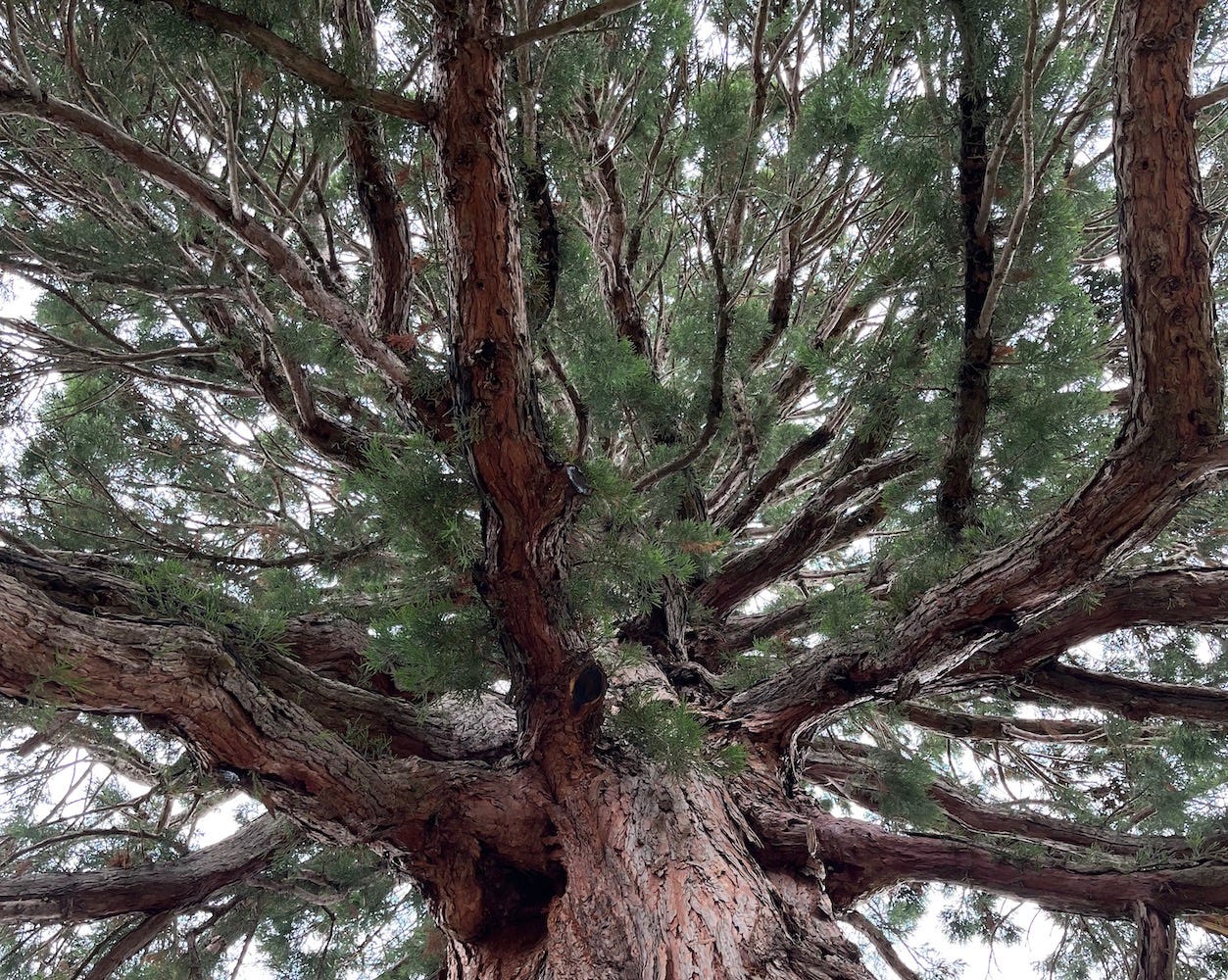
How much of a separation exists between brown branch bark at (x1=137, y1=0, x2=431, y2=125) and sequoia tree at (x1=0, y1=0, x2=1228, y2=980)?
1cm

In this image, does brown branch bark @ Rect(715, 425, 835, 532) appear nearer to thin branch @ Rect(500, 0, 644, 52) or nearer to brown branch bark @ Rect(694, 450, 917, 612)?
brown branch bark @ Rect(694, 450, 917, 612)

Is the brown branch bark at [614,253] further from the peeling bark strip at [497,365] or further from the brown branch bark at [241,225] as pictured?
the peeling bark strip at [497,365]

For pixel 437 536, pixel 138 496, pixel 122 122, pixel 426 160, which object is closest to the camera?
pixel 437 536

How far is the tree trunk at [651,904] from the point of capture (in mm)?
1625

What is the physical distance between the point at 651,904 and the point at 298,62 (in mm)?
2073

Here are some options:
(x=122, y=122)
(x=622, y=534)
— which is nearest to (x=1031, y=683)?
(x=622, y=534)

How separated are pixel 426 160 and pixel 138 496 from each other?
6.98 feet

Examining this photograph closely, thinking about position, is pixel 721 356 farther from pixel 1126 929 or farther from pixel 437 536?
pixel 1126 929

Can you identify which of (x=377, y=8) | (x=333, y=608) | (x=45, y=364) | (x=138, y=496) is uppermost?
(x=377, y=8)

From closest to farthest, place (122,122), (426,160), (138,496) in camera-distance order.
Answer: (122,122) → (426,160) → (138,496)

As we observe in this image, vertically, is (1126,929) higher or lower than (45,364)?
lower

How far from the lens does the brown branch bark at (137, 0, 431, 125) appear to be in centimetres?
165

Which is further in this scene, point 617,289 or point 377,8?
point 617,289

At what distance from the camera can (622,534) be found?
2.42m
